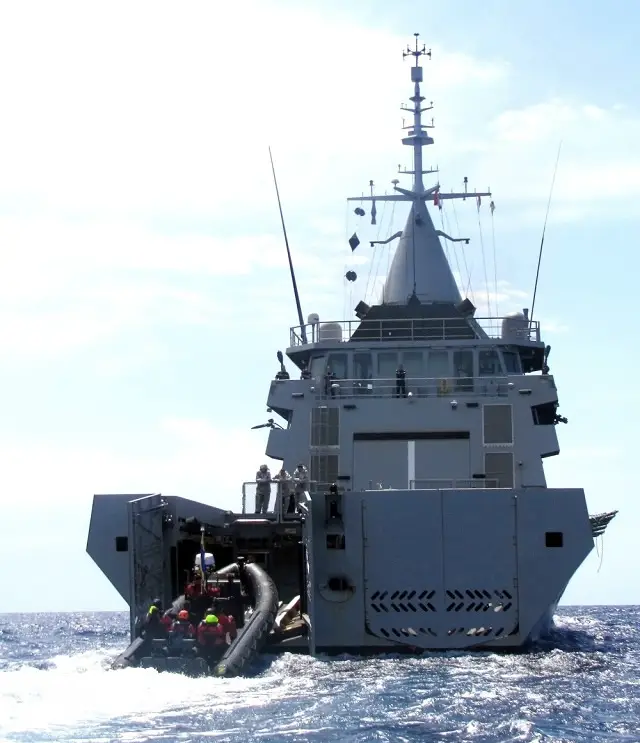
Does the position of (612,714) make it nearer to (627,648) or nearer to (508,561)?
(508,561)

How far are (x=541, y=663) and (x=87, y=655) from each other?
30.2ft

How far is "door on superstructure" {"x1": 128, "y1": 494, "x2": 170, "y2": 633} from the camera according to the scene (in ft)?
73.7

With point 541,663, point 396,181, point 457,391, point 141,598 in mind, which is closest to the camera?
point 541,663

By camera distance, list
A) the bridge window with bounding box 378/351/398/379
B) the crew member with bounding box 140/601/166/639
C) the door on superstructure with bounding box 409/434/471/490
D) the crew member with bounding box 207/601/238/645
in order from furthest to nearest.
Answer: the bridge window with bounding box 378/351/398/379 < the door on superstructure with bounding box 409/434/471/490 < the crew member with bounding box 140/601/166/639 < the crew member with bounding box 207/601/238/645

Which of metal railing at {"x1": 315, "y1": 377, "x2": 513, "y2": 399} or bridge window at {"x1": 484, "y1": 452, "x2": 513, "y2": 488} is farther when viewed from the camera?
metal railing at {"x1": 315, "y1": 377, "x2": 513, "y2": 399}

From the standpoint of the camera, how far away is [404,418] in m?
27.1

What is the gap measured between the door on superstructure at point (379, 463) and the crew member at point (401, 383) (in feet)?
4.15

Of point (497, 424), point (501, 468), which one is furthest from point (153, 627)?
point (497, 424)

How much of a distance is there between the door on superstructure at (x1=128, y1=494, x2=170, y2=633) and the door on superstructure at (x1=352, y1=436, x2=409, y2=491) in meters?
4.57

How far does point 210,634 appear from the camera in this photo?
64.8ft

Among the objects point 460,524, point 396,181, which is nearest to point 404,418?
point 460,524

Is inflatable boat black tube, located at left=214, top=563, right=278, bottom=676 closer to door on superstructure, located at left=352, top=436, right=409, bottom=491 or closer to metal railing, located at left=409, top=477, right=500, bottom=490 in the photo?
door on superstructure, located at left=352, top=436, right=409, bottom=491

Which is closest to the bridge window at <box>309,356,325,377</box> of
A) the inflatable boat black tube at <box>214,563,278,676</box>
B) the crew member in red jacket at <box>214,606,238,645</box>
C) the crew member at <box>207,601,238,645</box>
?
the inflatable boat black tube at <box>214,563,278,676</box>

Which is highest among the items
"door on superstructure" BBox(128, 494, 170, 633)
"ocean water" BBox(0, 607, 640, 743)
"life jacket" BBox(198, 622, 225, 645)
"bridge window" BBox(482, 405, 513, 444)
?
"bridge window" BBox(482, 405, 513, 444)
